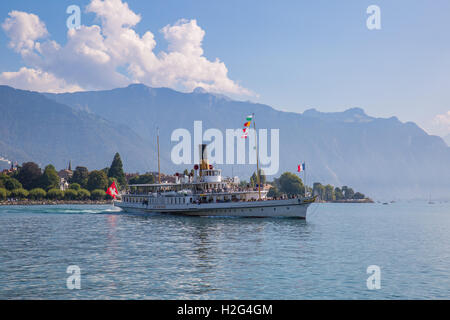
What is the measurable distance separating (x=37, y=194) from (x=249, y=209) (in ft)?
422

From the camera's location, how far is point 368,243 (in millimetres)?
49406

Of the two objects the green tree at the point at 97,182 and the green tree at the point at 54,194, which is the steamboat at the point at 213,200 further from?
the green tree at the point at 97,182

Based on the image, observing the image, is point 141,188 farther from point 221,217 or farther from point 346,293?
point 346,293

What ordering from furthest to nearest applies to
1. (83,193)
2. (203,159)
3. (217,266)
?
(83,193) → (203,159) → (217,266)

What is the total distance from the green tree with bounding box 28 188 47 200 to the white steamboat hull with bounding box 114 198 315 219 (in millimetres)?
109403

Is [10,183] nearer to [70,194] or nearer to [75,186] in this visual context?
[70,194]

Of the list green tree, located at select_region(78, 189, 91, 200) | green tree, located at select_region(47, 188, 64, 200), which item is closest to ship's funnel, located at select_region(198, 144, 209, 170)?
green tree, located at select_region(47, 188, 64, 200)

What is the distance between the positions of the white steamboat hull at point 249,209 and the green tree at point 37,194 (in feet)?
359

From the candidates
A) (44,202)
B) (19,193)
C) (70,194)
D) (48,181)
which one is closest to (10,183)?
(19,193)

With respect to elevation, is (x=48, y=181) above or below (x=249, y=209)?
above

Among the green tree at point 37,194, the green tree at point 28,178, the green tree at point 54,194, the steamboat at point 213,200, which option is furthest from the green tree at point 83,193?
the steamboat at point 213,200

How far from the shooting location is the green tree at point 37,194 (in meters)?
177

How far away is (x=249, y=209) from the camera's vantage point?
7750cm

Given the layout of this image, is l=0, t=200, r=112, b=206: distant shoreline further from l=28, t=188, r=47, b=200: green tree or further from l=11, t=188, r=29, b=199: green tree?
l=11, t=188, r=29, b=199: green tree
